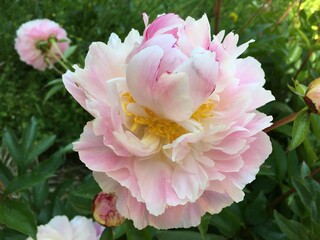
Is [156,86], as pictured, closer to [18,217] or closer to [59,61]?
[18,217]

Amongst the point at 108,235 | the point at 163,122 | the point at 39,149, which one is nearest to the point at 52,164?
the point at 39,149

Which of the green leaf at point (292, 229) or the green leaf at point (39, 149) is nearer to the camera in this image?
the green leaf at point (292, 229)

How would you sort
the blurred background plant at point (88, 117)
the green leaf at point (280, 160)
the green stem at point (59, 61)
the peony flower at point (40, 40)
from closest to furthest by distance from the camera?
the blurred background plant at point (88, 117)
the green leaf at point (280, 160)
the green stem at point (59, 61)
the peony flower at point (40, 40)

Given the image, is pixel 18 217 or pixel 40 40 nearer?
pixel 18 217

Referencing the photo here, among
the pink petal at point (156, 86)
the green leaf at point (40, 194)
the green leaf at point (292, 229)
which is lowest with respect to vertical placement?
the green leaf at point (40, 194)

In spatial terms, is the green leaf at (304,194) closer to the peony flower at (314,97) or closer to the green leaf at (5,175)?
the peony flower at (314,97)

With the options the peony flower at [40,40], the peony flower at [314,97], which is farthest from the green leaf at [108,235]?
the peony flower at [40,40]

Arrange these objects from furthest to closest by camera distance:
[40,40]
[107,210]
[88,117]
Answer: [88,117] → [40,40] → [107,210]

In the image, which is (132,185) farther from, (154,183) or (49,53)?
(49,53)
